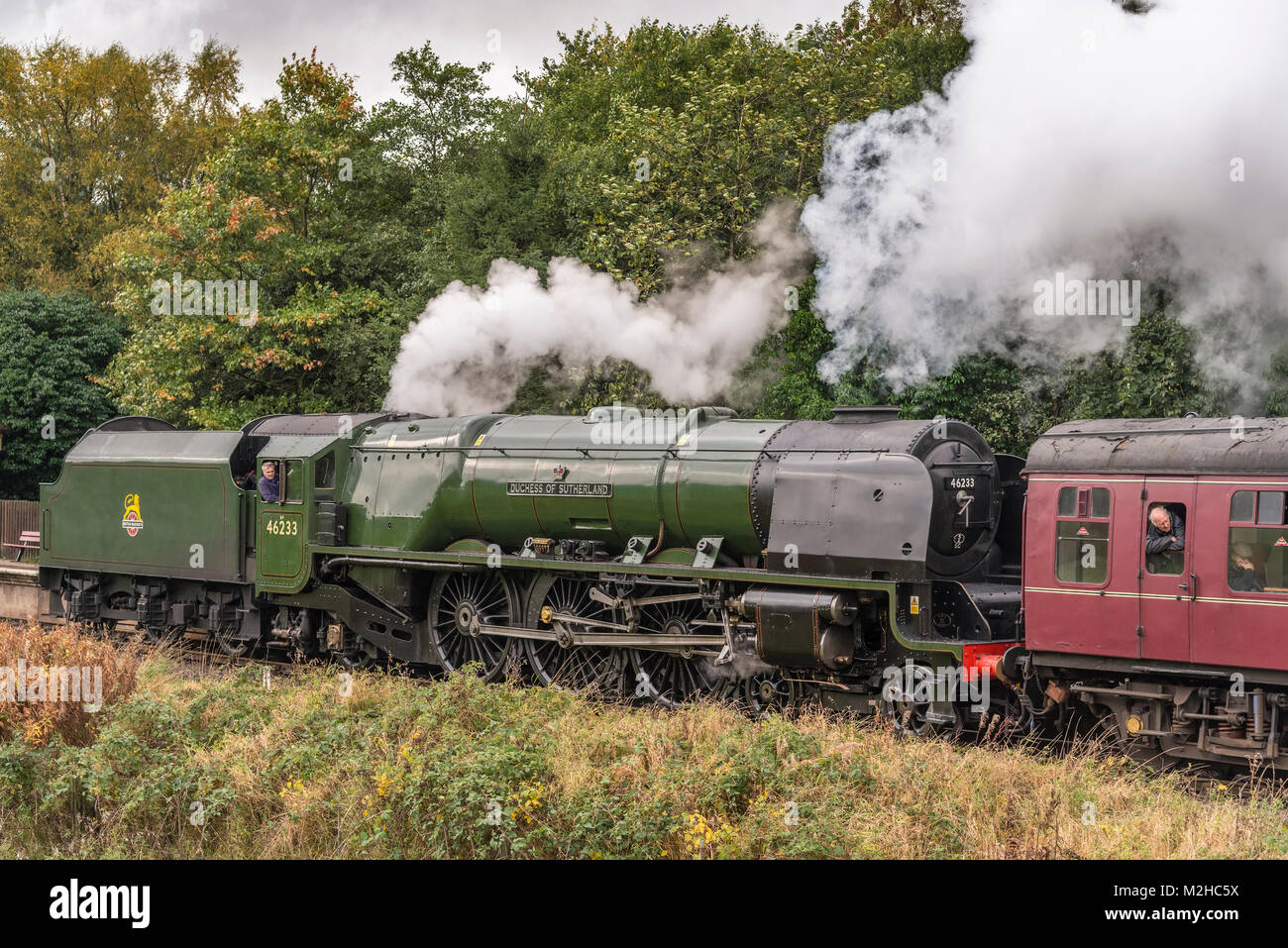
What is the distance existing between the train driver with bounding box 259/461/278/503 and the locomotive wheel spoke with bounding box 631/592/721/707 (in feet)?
19.7

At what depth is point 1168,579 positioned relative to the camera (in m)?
9.58

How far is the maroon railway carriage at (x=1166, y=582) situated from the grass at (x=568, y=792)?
59 cm

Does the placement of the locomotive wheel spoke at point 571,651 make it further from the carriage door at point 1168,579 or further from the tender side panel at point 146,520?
the carriage door at point 1168,579

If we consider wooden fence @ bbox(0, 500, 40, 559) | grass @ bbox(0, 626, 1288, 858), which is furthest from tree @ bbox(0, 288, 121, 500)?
grass @ bbox(0, 626, 1288, 858)

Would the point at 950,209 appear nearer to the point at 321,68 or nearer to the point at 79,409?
the point at 321,68

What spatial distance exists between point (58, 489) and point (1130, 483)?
53.8 feet

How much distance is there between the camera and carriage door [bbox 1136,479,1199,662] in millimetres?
9461

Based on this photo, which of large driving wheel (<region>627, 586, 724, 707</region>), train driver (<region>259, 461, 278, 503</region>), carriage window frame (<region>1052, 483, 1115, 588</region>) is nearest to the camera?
carriage window frame (<region>1052, 483, 1115, 588</region>)

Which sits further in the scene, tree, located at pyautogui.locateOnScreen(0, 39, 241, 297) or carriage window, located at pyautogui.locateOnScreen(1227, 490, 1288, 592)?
tree, located at pyautogui.locateOnScreen(0, 39, 241, 297)

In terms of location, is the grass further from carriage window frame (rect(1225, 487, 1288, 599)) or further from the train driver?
the train driver

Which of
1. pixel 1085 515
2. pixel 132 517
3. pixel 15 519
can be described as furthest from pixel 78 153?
pixel 1085 515

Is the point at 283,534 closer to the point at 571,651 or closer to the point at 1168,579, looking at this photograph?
the point at 571,651

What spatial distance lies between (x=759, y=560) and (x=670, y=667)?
162cm

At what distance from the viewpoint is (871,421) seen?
11.9 meters
